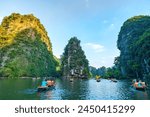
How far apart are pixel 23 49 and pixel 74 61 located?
3382cm

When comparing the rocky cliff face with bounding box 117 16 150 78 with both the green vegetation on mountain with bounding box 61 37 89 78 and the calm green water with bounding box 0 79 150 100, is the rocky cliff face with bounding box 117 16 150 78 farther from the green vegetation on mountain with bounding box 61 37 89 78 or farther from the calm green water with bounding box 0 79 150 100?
the calm green water with bounding box 0 79 150 100

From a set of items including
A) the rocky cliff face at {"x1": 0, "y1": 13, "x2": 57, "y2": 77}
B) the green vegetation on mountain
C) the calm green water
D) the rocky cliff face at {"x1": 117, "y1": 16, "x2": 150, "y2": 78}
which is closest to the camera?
the calm green water

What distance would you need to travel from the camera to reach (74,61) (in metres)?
156

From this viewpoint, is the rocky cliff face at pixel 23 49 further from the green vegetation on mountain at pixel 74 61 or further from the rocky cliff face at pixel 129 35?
the rocky cliff face at pixel 129 35

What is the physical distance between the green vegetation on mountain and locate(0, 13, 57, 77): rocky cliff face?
1301cm

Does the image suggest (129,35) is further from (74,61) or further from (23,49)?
(23,49)

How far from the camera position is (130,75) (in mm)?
109062

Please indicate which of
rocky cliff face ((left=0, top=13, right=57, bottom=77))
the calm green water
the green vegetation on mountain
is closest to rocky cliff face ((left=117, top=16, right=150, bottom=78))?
the green vegetation on mountain

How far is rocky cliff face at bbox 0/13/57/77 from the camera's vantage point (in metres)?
147

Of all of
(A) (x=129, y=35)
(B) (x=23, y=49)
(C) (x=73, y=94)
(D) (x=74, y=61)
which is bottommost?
(C) (x=73, y=94)

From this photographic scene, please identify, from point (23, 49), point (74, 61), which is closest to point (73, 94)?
point (74, 61)

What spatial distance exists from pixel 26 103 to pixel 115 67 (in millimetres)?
122830

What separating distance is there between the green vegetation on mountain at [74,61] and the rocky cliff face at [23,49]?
42.7ft

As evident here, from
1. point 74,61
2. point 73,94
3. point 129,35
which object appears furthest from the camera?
point 74,61
